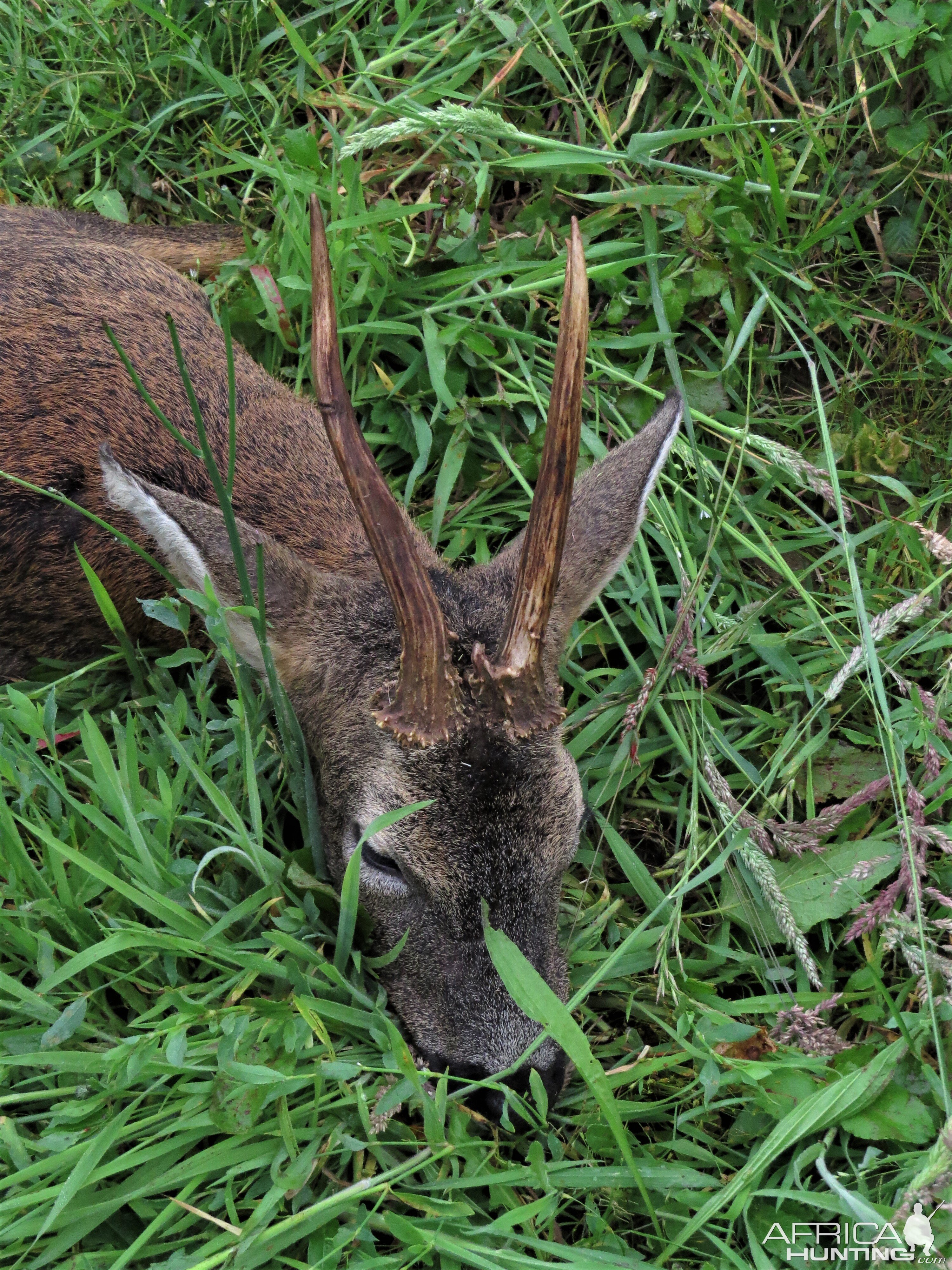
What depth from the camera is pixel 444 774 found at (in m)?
3.26

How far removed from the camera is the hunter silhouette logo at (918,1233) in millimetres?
3020

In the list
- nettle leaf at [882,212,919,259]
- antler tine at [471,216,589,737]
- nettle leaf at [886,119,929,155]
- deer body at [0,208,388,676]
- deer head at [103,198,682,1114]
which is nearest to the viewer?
antler tine at [471,216,589,737]

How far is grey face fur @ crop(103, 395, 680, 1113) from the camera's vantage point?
327cm

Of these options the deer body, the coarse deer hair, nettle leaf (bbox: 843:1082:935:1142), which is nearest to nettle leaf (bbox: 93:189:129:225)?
the coarse deer hair

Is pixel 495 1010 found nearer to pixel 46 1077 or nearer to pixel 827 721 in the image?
pixel 46 1077

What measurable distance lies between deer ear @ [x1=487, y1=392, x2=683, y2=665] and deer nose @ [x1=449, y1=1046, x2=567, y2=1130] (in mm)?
1203

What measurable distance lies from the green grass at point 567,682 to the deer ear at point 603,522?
1.83ft

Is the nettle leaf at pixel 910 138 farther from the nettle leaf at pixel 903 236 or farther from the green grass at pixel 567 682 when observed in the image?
the nettle leaf at pixel 903 236

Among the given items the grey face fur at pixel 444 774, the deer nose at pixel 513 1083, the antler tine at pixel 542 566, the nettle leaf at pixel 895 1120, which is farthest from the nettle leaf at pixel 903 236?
the deer nose at pixel 513 1083

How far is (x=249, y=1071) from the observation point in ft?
9.81

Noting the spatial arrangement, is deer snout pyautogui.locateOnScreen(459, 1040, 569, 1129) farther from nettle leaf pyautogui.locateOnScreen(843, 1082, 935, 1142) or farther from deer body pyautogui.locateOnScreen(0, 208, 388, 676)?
deer body pyautogui.locateOnScreen(0, 208, 388, 676)

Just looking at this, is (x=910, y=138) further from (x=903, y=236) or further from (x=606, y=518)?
(x=606, y=518)

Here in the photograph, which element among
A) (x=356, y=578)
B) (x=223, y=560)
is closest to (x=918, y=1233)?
(x=356, y=578)

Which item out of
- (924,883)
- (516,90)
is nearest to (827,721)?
(924,883)
